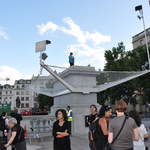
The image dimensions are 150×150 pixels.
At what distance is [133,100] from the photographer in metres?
38.8

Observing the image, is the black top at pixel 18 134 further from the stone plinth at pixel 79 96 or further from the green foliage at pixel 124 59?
the green foliage at pixel 124 59

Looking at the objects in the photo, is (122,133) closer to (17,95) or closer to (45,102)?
(45,102)

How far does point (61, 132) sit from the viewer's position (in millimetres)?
4922

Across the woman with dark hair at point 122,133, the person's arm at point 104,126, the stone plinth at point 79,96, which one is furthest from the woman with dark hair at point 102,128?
the stone plinth at point 79,96

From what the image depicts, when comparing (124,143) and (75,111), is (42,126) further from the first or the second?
(124,143)

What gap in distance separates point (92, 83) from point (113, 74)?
4.63ft

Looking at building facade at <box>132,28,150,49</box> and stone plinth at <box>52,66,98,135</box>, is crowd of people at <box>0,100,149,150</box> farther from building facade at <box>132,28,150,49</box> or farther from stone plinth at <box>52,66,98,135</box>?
building facade at <box>132,28,150,49</box>

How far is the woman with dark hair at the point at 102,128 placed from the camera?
15.3 feet

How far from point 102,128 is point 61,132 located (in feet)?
2.78

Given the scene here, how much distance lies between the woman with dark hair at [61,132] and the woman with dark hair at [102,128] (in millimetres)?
587

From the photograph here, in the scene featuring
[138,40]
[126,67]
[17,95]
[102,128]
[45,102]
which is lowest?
[102,128]

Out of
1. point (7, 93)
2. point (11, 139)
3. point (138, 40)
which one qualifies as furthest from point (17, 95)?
point (11, 139)

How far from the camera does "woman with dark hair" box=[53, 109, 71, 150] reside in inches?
194

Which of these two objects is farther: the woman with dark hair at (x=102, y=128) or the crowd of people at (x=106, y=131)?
the woman with dark hair at (x=102, y=128)
